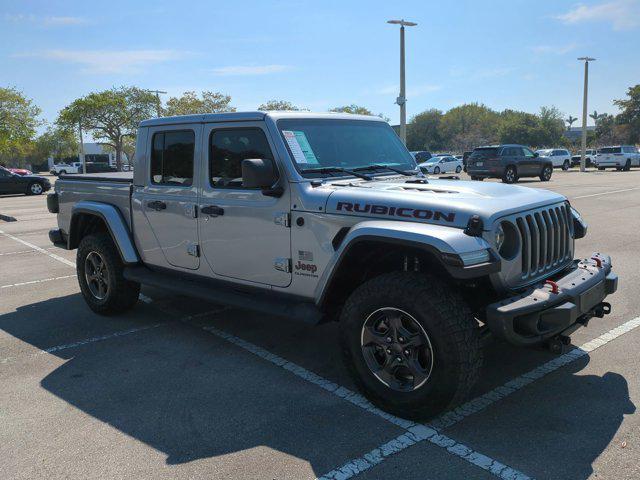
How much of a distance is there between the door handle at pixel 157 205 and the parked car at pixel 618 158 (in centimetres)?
3892

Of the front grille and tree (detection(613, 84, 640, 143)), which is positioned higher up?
tree (detection(613, 84, 640, 143))

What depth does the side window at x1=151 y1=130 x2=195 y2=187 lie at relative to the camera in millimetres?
4688

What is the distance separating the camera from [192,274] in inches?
188

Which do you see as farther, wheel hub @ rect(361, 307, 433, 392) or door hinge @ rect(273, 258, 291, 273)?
door hinge @ rect(273, 258, 291, 273)

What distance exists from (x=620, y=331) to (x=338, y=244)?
9.19ft

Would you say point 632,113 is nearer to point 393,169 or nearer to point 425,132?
point 425,132

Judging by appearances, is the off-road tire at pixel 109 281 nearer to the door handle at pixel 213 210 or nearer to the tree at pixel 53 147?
the door handle at pixel 213 210

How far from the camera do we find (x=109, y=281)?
5445mm

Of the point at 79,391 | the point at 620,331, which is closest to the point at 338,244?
the point at 79,391

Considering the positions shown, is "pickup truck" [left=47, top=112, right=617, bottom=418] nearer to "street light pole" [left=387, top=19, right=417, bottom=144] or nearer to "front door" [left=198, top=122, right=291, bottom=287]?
"front door" [left=198, top=122, right=291, bottom=287]

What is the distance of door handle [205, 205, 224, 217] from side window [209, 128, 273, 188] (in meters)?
0.18

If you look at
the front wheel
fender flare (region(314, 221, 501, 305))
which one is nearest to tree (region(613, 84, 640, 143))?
the front wheel

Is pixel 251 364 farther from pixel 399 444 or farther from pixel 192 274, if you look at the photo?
pixel 399 444

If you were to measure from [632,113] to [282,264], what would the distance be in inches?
3208
